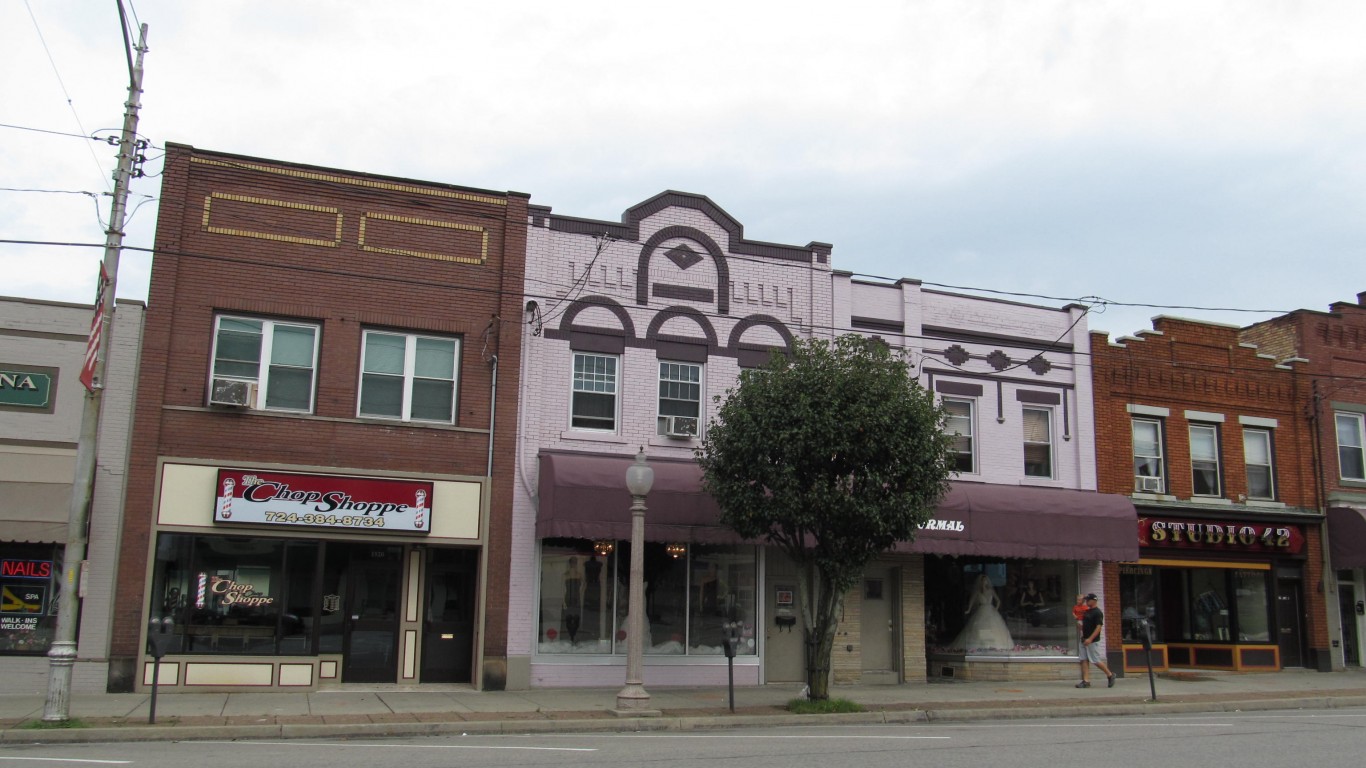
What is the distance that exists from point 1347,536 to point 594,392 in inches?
655

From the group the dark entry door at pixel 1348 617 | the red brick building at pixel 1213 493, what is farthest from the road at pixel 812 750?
the dark entry door at pixel 1348 617

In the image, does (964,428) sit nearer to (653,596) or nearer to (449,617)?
(653,596)

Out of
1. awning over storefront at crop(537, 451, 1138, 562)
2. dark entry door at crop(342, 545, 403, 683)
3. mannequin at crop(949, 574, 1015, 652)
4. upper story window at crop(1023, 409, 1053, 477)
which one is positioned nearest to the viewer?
dark entry door at crop(342, 545, 403, 683)

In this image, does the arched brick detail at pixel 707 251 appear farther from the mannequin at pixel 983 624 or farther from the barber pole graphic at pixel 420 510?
the mannequin at pixel 983 624

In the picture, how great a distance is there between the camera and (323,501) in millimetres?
17141

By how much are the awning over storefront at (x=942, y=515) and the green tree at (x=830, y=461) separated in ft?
5.69

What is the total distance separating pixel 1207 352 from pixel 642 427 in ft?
42.8

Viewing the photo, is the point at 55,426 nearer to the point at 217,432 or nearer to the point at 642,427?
the point at 217,432

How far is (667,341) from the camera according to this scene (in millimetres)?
19891

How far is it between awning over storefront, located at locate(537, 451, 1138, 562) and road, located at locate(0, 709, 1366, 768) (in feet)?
14.1

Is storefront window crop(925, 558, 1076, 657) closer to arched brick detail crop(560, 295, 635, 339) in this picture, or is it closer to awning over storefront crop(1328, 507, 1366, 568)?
awning over storefront crop(1328, 507, 1366, 568)

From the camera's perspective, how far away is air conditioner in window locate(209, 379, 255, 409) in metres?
16.8

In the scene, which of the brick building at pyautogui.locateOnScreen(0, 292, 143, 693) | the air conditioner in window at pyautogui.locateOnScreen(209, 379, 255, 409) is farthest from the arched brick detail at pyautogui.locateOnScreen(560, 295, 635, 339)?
the brick building at pyautogui.locateOnScreen(0, 292, 143, 693)

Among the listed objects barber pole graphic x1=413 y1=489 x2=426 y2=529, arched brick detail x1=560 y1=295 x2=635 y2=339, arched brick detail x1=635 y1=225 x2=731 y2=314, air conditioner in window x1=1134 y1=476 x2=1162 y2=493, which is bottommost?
barber pole graphic x1=413 y1=489 x2=426 y2=529
